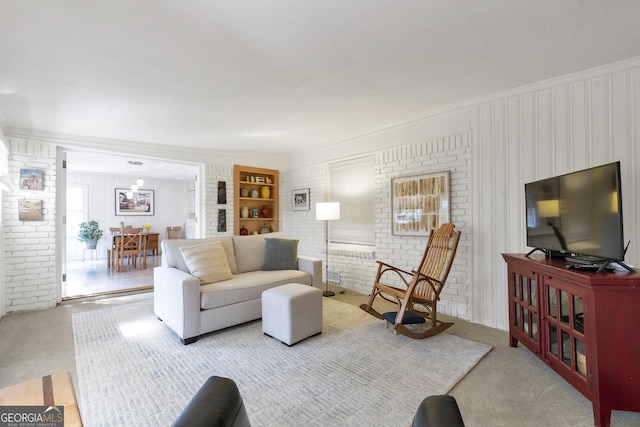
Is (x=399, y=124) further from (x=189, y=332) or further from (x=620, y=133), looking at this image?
(x=189, y=332)

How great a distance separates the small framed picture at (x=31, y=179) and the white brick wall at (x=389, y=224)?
12.0ft

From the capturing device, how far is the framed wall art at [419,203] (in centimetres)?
341

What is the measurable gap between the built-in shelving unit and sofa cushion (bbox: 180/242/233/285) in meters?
2.11

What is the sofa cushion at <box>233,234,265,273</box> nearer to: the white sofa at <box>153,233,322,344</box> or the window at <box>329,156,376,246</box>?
the white sofa at <box>153,233,322,344</box>

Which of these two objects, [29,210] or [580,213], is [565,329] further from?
[29,210]

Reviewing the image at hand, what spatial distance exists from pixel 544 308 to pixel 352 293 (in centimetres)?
264

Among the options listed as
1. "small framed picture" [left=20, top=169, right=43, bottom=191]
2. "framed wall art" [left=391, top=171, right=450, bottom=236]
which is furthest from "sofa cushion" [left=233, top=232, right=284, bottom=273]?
"small framed picture" [left=20, top=169, right=43, bottom=191]

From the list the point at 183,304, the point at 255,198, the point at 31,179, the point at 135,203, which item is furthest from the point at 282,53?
the point at 135,203

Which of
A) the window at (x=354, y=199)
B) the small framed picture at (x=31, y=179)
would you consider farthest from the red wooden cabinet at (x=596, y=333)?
the small framed picture at (x=31, y=179)

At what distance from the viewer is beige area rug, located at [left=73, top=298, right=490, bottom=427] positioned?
1735 mm

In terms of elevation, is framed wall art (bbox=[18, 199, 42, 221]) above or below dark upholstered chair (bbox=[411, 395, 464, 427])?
above

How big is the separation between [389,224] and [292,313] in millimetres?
1974

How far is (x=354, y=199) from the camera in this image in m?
4.56

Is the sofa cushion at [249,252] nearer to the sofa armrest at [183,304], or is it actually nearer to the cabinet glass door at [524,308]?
the sofa armrest at [183,304]
